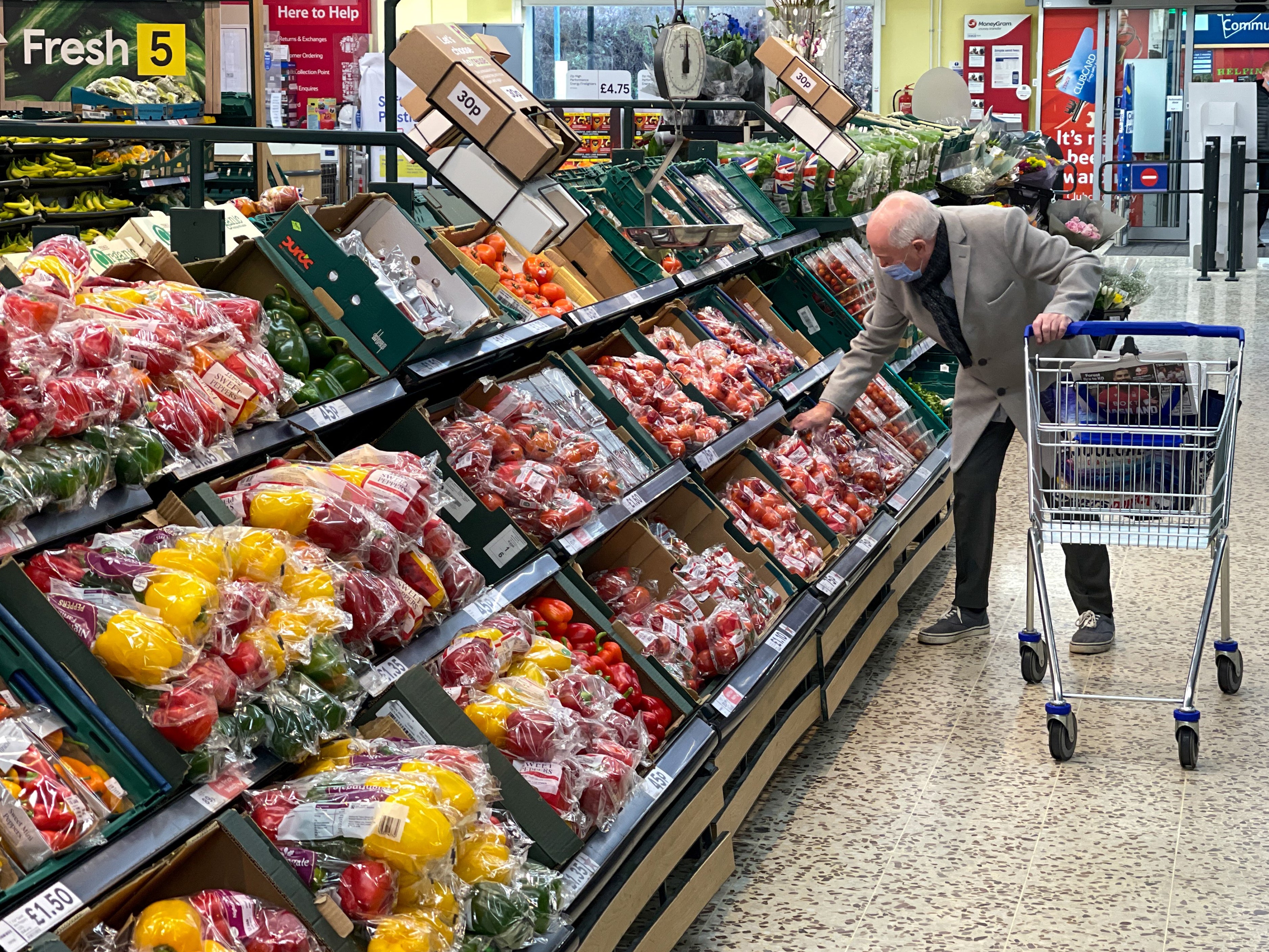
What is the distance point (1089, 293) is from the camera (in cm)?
412

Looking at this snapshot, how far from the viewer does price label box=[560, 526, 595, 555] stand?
3021 millimetres

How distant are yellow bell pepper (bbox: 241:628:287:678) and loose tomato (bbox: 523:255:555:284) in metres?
2.02

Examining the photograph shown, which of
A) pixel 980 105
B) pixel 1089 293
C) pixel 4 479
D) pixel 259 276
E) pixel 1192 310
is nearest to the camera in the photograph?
pixel 4 479

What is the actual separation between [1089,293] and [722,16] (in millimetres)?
17846

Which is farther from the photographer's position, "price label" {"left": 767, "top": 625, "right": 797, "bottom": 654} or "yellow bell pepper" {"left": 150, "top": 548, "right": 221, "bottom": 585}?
"price label" {"left": 767, "top": 625, "right": 797, "bottom": 654}

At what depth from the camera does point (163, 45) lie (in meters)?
9.35

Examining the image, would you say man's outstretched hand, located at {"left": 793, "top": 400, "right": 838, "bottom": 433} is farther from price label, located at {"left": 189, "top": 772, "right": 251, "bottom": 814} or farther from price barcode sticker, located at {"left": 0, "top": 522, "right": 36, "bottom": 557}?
price barcode sticker, located at {"left": 0, "top": 522, "right": 36, "bottom": 557}

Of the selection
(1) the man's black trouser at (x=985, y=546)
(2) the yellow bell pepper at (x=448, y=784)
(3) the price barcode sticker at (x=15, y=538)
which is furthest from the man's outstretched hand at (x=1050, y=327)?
(3) the price barcode sticker at (x=15, y=538)

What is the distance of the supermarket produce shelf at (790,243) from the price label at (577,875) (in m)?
3.26

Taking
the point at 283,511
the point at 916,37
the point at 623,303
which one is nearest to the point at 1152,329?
the point at 623,303

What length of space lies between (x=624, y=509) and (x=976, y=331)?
1699 millimetres

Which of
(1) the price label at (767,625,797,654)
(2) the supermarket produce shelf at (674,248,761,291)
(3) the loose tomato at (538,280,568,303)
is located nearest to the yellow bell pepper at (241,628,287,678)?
(1) the price label at (767,625,797,654)

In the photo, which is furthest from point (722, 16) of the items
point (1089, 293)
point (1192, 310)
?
point (1089, 293)

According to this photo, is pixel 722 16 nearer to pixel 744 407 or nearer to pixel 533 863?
pixel 744 407
